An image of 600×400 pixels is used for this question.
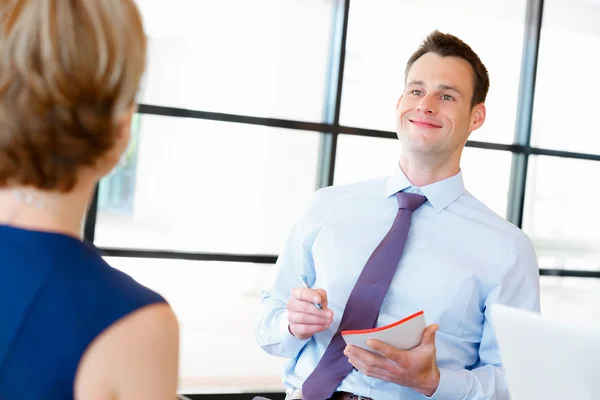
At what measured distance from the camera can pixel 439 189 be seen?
7.18 ft

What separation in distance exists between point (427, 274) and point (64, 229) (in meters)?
1.47

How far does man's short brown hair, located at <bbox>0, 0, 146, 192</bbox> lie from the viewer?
28.6 inches

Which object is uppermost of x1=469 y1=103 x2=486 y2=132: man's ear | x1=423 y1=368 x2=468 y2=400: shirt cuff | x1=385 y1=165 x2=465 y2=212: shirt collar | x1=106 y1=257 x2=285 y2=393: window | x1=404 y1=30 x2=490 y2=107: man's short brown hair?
x1=404 y1=30 x2=490 y2=107: man's short brown hair

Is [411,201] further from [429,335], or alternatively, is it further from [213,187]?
[213,187]

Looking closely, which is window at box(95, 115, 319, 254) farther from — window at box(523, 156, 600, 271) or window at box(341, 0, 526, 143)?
window at box(523, 156, 600, 271)

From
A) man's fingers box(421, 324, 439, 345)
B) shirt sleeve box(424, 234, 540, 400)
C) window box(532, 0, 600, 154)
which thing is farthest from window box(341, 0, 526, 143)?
man's fingers box(421, 324, 439, 345)

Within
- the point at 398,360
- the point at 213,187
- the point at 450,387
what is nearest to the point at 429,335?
the point at 398,360

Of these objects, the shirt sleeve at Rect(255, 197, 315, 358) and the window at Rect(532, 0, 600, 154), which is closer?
the shirt sleeve at Rect(255, 197, 315, 358)

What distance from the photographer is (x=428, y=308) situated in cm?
208

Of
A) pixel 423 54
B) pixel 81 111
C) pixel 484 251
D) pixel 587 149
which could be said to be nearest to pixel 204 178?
pixel 423 54

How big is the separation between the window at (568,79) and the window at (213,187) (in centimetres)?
145

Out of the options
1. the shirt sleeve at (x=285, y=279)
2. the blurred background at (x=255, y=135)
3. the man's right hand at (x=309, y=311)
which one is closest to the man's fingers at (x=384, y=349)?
the man's right hand at (x=309, y=311)

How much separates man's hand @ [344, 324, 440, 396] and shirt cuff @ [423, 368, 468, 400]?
0.35 ft

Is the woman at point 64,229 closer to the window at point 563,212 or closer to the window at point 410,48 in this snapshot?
the window at point 410,48
